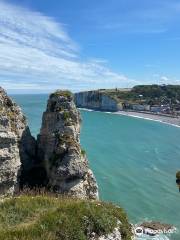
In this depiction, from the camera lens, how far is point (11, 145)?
2361 centimetres

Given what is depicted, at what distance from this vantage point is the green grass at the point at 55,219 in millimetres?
11812

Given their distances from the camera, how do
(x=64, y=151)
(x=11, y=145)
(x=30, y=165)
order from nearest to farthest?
1. (x=11, y=145)
2. (x=64, y=151)
3. (x=30, y=165)

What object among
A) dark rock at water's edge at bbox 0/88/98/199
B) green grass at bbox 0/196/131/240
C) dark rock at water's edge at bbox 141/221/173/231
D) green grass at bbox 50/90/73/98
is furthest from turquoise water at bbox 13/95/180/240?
green grass at bbox 0/196/131/240

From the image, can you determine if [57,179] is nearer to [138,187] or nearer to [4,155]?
[4,155]

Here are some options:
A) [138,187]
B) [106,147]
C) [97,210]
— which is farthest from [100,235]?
[106,147]

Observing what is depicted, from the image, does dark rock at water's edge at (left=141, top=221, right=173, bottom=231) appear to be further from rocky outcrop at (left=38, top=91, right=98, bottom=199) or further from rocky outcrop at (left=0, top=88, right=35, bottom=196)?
rocky outcrop at (left=0, top=88, right=35, bottom=196)

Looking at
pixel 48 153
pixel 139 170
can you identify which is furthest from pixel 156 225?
pixel 139 170

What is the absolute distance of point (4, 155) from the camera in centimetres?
2294

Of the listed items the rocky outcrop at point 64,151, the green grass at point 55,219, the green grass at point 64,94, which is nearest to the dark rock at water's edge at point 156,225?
the rocky outcrop at point 64,151

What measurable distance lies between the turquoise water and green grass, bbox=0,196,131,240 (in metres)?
34.3

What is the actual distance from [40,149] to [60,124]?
7.26 ft

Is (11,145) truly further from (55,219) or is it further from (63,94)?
(55,219)

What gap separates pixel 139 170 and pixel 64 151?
5950 cm

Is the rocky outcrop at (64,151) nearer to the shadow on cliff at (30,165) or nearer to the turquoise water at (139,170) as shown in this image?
the shadow on cliff at (30,165)
